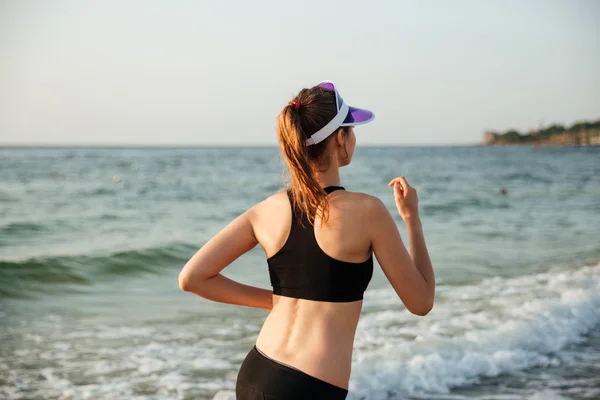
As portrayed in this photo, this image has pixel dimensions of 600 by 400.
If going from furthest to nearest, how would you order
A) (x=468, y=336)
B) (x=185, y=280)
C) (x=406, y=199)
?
(x=468, y=336) < (x=185, y=280) < (x=406, y=199)

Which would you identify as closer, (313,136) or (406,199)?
(313,136)

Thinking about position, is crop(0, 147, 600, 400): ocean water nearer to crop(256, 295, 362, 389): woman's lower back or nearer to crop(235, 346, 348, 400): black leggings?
crop(256, 295, 362, 389): woman's lower back

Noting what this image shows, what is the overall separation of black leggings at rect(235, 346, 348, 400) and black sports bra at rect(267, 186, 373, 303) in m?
0.24

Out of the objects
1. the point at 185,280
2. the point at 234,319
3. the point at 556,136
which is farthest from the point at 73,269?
the point at 556,136

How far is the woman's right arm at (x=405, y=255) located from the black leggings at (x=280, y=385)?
1.30 feet

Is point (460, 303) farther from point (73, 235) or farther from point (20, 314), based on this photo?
point (73, 235)

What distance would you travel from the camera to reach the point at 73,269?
1131cm

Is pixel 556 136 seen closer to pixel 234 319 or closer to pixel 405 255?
pixel 234 319

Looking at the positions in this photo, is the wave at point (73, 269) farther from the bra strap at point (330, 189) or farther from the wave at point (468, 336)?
the bra strap at point (330, 189)

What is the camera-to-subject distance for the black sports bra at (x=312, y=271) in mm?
2166

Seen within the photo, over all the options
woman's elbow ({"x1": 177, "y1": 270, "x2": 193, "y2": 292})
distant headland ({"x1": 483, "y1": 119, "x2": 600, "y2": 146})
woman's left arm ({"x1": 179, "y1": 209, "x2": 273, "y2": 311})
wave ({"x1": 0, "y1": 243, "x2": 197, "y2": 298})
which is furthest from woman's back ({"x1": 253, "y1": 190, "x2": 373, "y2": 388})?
distant headland ({"x1": 483, "y1": 119, "x2": 600, "y2": 146})

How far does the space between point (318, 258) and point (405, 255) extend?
0.29 meters

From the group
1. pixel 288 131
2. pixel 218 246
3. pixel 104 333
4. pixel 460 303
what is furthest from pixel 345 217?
pixel 460 303

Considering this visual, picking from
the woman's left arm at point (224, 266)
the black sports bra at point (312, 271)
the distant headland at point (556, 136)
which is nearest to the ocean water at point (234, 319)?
the woman's left arm at point (224, 266)
